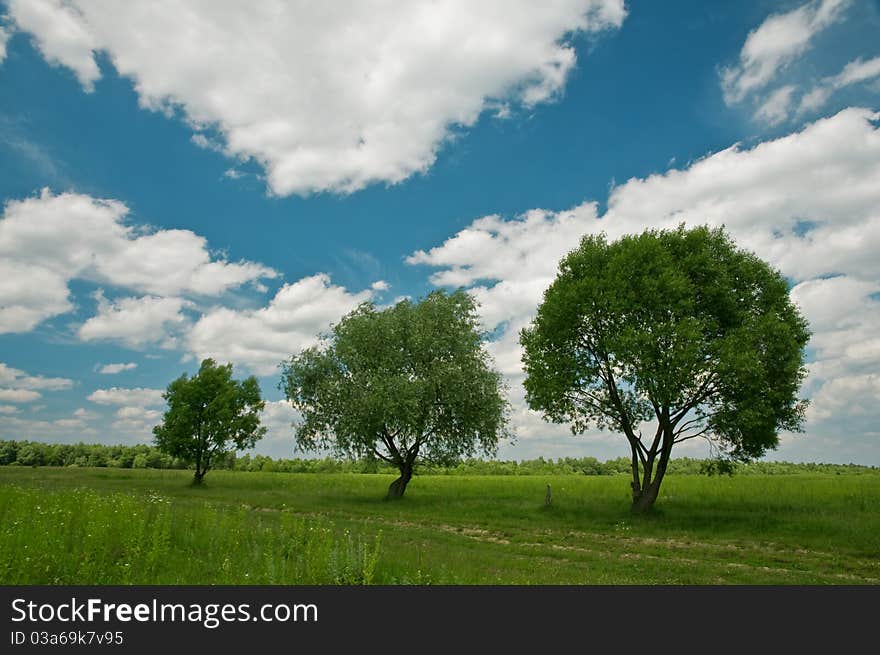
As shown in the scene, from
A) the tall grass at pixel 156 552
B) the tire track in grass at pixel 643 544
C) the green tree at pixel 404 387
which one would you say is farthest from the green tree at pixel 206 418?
the tall grass at pixel 156 552

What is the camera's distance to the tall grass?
484 inches

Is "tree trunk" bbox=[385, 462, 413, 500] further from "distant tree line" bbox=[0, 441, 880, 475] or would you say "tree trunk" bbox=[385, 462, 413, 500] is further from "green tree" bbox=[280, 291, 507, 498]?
"distant tree line" bbox=[0, 441, 880, 475]

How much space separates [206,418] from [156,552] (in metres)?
52.3

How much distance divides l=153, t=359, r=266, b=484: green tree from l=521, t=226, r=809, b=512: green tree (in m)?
38.9

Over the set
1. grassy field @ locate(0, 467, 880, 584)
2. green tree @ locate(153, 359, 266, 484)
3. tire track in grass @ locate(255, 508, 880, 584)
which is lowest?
tire track in grass @ locate(255, 508, 880, 584)

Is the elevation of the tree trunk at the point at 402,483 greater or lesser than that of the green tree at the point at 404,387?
lesser


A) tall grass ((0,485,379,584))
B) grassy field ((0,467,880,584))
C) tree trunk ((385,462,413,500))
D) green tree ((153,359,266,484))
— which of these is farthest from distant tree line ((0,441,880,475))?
tall grass ((0,485,379,584))

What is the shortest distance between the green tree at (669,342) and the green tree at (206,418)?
128ft

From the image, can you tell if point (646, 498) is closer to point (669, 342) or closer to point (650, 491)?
point (650, 491)

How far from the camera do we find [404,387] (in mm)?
42688

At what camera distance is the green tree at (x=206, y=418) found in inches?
2392

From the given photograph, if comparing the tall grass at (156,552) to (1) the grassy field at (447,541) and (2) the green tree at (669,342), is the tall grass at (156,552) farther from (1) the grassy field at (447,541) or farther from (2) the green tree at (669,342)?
(2) the green tree at (669,342)

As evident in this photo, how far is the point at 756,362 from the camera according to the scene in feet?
98.6

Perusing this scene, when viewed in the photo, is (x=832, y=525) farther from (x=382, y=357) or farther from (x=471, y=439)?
(x=382, y=357)
